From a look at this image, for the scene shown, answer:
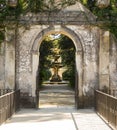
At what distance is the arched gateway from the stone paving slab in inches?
45.1

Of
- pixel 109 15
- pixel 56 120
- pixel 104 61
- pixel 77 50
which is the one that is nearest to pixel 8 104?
pixel 56 120

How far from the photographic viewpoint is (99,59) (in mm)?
16469

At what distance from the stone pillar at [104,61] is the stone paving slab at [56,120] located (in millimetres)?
1297

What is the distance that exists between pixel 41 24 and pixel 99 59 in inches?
111

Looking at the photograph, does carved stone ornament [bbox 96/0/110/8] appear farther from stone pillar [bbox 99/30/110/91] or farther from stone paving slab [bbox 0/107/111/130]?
stone paving slab [bbox 0/107/111/130]

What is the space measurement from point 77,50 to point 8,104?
474 cm

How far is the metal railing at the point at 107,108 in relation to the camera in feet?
35.8

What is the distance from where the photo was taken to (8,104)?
12.9 meters

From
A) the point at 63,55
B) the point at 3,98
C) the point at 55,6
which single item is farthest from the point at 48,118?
the point at 63,55

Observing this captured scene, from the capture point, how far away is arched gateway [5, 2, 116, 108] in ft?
53.7

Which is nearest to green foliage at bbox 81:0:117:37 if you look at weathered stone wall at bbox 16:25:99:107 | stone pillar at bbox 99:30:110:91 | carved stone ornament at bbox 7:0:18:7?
stone pillar at bbox 99:30:110:91

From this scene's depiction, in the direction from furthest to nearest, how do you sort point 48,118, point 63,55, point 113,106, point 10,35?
point 63,55 → point 10,35 → point 48,118 → point 113,106

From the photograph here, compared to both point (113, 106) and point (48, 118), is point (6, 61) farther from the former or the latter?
point (113, 106)

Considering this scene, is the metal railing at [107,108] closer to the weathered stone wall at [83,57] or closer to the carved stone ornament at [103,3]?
the weathered stone wall at [83,57]
